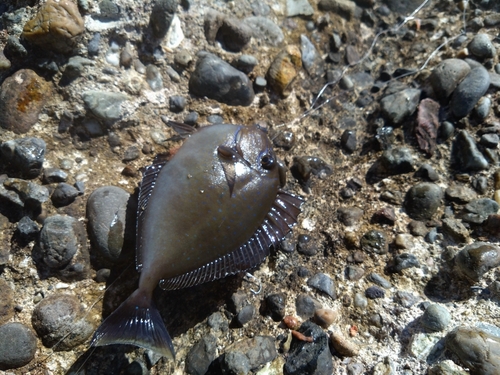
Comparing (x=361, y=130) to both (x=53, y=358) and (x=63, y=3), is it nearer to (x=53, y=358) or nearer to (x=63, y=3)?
(x=63, y=3)

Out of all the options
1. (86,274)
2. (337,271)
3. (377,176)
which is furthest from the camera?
(377,176)

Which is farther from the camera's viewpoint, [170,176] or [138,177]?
[138,177]

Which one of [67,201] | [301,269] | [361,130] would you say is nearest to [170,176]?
[67,201]

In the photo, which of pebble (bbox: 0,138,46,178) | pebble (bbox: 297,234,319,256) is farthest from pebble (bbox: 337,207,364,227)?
pebble (bbox: 0,138,46,178)

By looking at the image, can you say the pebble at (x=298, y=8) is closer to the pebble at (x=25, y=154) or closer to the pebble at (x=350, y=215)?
the pebble at (x=350, y=215)

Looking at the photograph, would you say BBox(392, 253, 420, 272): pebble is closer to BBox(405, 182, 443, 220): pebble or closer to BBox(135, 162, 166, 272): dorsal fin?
BBox(405, 182, 443, 220): pebble
